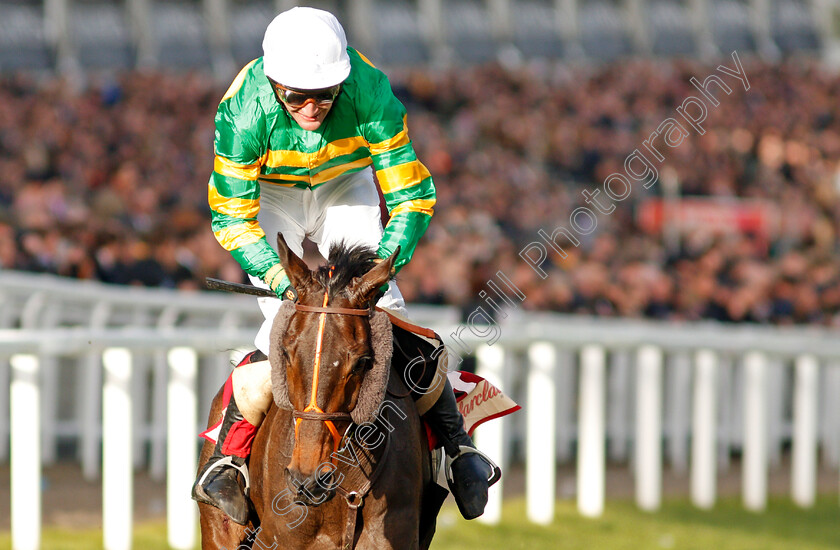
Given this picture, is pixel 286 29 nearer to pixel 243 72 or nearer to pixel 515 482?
pixel 243 72

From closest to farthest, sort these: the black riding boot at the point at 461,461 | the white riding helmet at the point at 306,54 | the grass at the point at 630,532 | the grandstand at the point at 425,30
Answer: the white riding helmet at the point at 306,54, the black riding boot at the point at 461,461, the grass at the point at 630,532, the grandstand at the point at 425,30

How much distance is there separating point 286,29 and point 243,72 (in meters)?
0.35

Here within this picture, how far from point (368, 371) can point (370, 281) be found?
0.78 ft

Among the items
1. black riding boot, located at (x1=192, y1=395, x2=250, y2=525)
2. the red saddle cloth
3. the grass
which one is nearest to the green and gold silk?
black riding boot, located at (x1=192, y1=395, x2=250, y2=525)

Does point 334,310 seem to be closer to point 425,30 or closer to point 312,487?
point 312,487

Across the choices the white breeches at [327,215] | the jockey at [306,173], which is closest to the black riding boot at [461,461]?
the jockey at [306,173]

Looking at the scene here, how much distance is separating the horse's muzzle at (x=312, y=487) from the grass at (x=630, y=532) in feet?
8.44

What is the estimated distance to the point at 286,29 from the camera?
3.00m

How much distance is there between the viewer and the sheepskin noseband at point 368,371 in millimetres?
2717

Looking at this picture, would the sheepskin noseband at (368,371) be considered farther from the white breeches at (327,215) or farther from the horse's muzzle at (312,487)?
the white breeches at (327,215)

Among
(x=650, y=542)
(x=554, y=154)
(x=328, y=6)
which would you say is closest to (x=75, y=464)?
(x=650, y=542)

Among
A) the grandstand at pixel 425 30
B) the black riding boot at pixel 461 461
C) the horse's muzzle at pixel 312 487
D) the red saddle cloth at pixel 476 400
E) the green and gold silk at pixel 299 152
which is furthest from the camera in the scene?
the grandstand at pixel 425 30

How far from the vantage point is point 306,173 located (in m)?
3.35

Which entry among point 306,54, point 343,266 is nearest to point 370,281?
point 343,266
